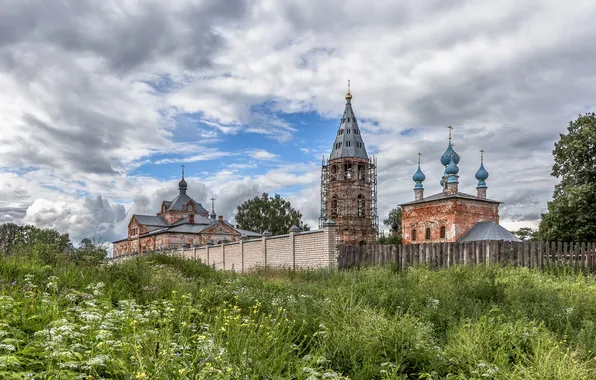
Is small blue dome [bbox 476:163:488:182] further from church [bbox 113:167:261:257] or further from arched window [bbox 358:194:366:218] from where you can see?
church [bbox 113:167:261:257]

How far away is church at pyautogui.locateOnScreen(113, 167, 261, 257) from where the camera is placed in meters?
47.1

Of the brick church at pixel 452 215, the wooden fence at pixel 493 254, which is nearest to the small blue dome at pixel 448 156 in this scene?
the brick church at pixel 452 215

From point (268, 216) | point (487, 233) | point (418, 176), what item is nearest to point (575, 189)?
point (487, 233)

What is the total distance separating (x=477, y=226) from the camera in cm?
3472

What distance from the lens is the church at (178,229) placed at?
154 ft

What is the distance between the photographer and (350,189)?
4794cm

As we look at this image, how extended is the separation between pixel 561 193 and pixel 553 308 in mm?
19166

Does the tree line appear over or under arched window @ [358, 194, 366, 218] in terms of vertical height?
under

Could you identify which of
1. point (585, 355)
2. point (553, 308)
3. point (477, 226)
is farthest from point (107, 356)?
point (477, 226)

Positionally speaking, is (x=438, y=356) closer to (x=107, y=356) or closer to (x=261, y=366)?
(x=261, y=366)

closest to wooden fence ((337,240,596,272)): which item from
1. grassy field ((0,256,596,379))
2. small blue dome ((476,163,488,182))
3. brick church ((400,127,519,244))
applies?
grassy field ((0,256,596,379))

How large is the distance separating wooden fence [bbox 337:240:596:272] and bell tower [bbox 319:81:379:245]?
3122cm

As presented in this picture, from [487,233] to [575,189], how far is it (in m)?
10.7

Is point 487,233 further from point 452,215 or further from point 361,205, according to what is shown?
point 361,205
